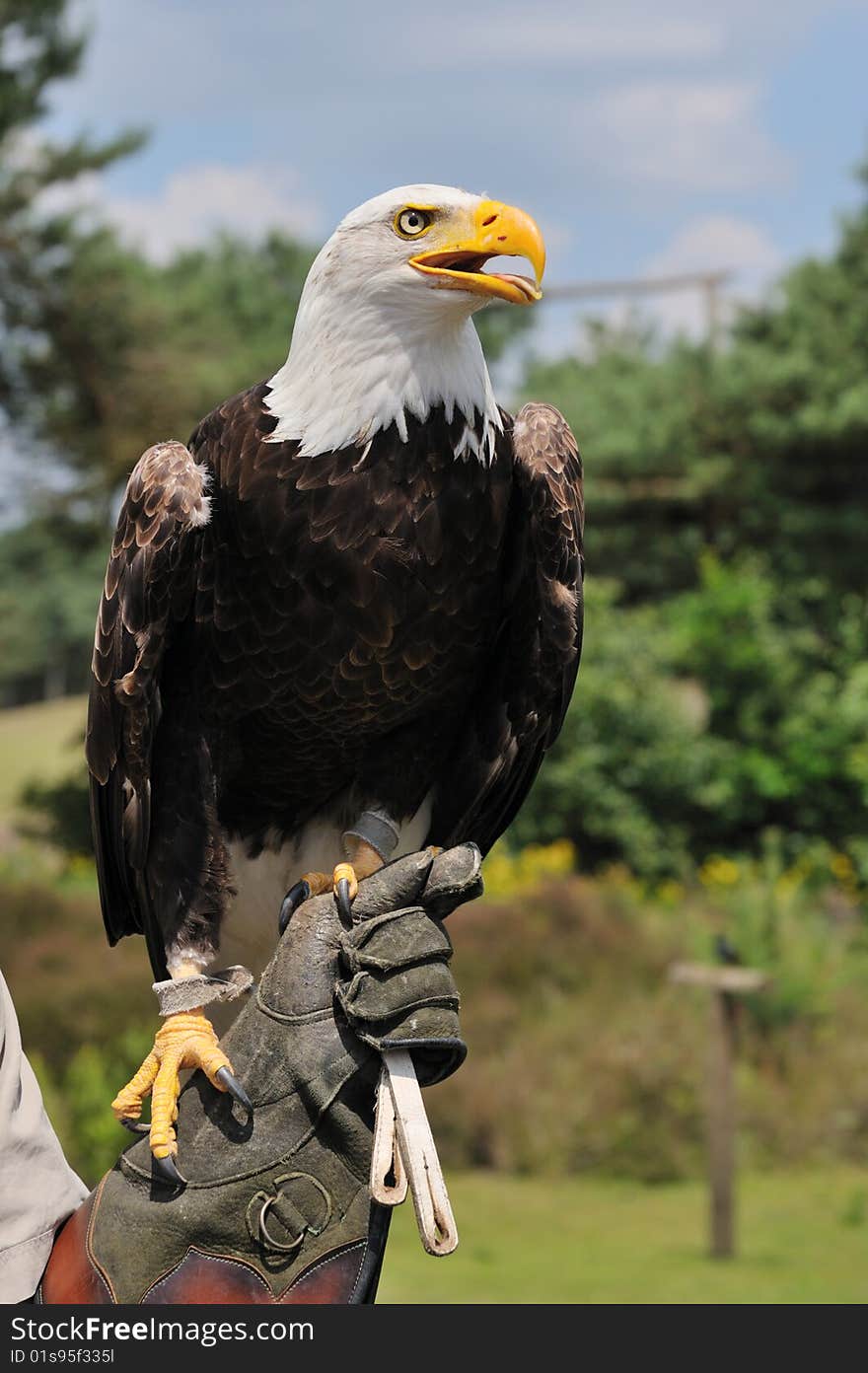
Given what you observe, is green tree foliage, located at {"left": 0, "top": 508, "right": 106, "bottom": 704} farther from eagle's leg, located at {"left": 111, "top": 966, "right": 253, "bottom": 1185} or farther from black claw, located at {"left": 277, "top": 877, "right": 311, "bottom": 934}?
eagle's leg, located at {"left": 111, "top": 966, "right": 253, "bottom": 1185}

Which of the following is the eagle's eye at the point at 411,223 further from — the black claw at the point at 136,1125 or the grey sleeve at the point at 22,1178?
the black claw at the point at 136,1125

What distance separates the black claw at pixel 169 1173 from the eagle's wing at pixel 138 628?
2.23 feet

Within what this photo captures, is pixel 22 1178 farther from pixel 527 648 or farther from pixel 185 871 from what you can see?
pixel 527 648

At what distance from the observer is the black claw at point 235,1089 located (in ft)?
7.31

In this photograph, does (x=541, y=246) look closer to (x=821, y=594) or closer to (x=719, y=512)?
(x=821, y=594)

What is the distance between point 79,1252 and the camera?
209cm

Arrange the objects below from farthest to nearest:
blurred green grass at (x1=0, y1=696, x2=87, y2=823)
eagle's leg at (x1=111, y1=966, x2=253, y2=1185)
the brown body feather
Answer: blurred green grass at (x1=0, y1=696, x2=87, y2=823) → the brown body feather → eagle's leg at (x1=111, y1=966, x2=253, y2=1185)

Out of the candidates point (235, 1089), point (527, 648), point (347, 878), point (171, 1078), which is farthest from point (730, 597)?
point (235, 1089)

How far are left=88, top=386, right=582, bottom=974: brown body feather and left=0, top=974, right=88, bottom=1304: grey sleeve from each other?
0.67m

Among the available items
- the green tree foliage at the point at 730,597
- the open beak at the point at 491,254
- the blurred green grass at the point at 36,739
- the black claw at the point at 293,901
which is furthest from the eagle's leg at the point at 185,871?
the blurred green grass at the point at 36,739

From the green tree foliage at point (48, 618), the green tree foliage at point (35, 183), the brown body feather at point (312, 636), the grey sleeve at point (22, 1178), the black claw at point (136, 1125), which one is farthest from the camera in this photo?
the green tree foliage at point (48, 618)

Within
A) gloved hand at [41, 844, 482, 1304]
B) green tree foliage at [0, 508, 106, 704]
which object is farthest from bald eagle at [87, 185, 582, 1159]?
green tree foliage at [0, 508, 106, 704]

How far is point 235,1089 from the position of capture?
2234 millimetres

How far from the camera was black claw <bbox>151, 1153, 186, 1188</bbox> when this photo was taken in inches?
84.7
